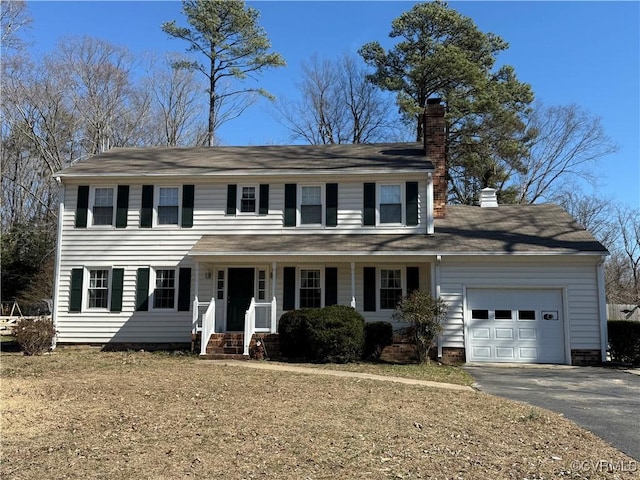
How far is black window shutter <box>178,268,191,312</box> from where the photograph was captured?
15969 millimetres

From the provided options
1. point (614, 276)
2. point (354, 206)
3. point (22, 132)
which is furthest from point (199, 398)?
point (614, 276)

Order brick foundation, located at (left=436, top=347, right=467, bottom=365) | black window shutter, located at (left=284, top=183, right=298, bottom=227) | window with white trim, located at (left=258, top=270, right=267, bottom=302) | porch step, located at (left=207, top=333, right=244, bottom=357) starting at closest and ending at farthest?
1. porch step, located at (left=207, top=333, right=244, bottom=357)
2. brick foundation, located at (left=436, top=347, right=467, bottom=365)
3. window with white trim, located at (left=258, top=270, right=267, bottom=302)
4. black window shutter, located at (left=284, top=183, right=298, bottom=227)

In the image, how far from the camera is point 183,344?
621 inches

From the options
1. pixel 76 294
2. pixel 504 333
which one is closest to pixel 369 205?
pixel 504 333

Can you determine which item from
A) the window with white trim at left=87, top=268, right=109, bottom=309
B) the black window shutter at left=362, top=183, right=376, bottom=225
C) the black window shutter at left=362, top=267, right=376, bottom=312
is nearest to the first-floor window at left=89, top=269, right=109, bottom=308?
the window with white trim at left=87, top=268, right=109, bottom=309

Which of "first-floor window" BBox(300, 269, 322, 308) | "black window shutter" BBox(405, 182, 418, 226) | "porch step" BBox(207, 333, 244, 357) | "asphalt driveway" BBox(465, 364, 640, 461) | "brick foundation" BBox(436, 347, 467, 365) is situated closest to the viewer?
"asphalt driveway" BBox(465, 364, 640, 461)

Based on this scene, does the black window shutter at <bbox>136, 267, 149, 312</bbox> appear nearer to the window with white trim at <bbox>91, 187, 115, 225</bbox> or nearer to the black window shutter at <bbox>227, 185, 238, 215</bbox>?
the window with white trim at <bbox>91, 187, 115, 225</bbox>

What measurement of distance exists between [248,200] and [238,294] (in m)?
3.05

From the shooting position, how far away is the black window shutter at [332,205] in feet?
53.8

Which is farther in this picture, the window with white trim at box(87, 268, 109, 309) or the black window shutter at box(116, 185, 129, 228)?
the black window shutter at box(116, 185, 129, 228)

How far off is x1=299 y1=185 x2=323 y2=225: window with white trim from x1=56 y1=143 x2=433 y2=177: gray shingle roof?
650 mm

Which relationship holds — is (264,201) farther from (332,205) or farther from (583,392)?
(583,392)

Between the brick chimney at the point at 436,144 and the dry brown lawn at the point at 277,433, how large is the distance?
9.23 meters

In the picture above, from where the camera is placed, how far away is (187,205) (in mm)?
16594
